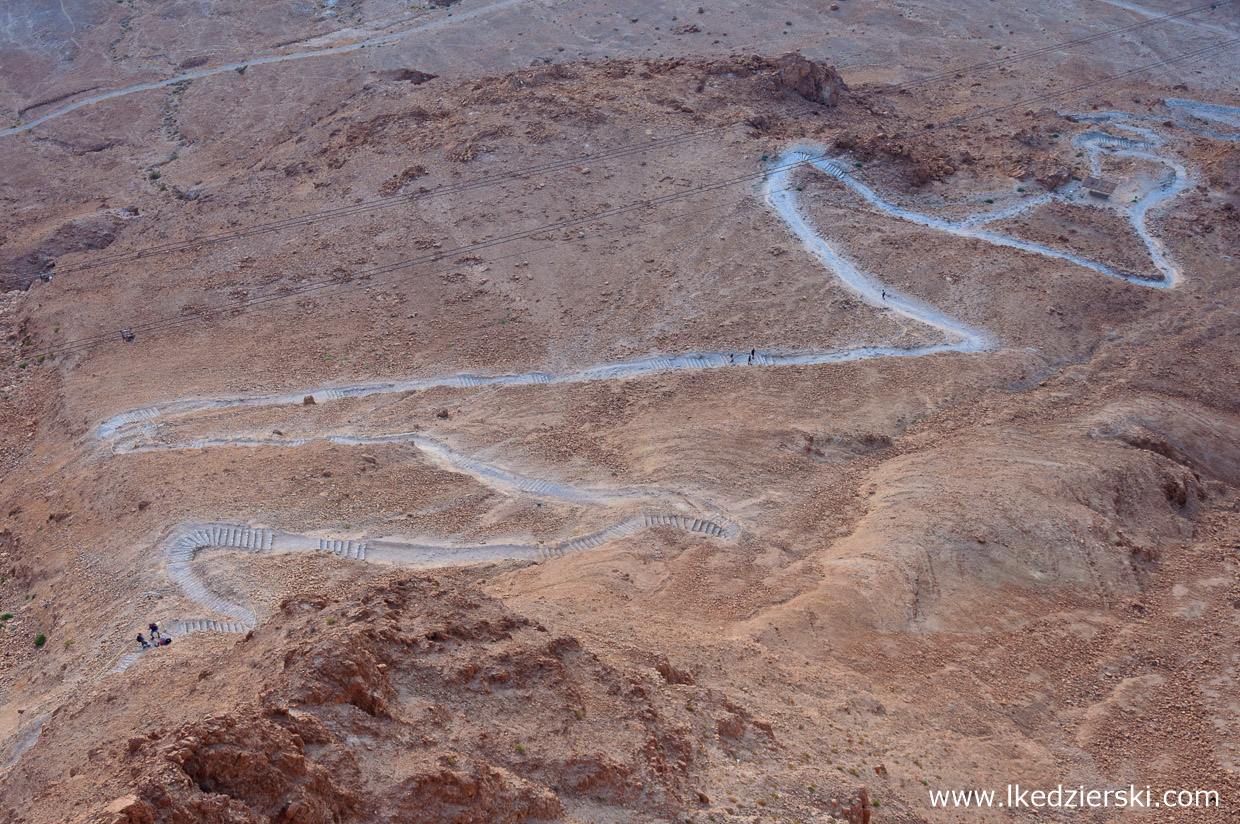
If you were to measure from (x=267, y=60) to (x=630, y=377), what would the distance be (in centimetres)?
4878

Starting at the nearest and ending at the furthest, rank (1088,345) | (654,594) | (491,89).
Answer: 1. (654,594)
2. (1088,345)
3. (491,89)

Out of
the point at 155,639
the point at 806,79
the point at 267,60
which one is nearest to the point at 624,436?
the point at 155,639

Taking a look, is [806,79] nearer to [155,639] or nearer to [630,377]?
[630,377]

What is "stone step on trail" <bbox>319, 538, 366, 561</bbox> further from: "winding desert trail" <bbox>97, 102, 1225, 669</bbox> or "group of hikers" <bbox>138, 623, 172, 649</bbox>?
"group of hikers" <bbox>138, 623, 172, 649</bbox>

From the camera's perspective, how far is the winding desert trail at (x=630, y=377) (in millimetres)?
24625

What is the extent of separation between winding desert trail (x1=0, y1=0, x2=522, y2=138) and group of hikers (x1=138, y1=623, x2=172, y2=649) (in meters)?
53.0

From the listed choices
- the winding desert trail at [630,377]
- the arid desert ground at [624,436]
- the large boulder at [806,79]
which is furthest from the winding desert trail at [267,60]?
the winding desert trail at [630,377]

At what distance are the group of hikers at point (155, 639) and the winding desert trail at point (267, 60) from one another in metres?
53.0

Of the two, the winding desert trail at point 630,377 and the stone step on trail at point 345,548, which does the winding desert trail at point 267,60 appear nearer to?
the winding desert trail at point 630,377

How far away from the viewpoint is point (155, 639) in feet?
69.0

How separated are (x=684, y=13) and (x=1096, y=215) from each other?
37.6 metres

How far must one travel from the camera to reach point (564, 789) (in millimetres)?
13758

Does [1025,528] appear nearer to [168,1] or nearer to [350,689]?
[350,689]

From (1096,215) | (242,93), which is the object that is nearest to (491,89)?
(242,93)
